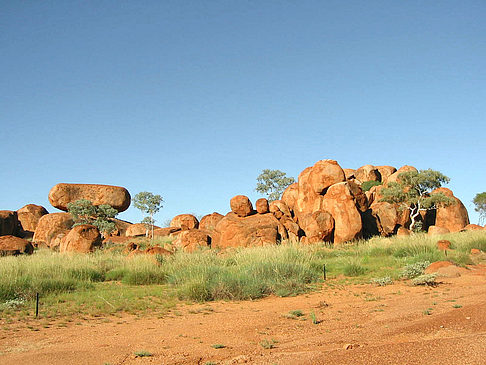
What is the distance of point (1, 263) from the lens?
1541 cm

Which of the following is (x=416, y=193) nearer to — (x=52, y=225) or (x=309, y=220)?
(x=309, y=220)

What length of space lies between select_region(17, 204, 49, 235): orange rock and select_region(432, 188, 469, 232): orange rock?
37.5m

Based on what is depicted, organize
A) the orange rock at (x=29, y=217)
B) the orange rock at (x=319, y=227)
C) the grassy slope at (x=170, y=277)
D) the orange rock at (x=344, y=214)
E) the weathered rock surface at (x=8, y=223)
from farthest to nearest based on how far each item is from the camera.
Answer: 1. the orange rock at (x=29, y=217)
2. the weathered rock surface at (x=8, y=223)
3. the orange rock at (x=344, y=214)
4. the orange rock at (x=319, y=227)
5. the grassy slope at (x=170, y=277)

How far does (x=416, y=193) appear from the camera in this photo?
1257 inches

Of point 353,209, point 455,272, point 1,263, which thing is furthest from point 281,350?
point 353,209

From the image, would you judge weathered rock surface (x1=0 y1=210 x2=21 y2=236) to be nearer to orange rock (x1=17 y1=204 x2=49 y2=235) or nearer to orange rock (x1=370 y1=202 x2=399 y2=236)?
orange rock (x1=17 y1=204 x2=49 y2=235)

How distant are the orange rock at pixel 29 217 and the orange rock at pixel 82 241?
23867 mm

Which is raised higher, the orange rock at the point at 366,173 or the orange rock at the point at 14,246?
the orange rock at the point at 366,173

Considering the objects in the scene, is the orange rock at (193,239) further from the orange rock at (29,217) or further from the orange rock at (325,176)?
the orange rock at (29,217)

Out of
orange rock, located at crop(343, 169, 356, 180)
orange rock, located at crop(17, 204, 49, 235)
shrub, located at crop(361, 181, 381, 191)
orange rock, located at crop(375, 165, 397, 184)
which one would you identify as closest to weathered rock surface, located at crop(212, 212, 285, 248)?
shrub, located at crop(361, 181, 381, 191)

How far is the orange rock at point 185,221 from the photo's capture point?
36.4 meters

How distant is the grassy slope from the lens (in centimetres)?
1135

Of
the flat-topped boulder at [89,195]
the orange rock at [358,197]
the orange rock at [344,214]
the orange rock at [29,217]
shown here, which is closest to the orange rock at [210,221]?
the orange rock at [344,214]

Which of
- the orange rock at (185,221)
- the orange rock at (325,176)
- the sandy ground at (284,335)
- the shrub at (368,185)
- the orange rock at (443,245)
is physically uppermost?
the shrub at (368,185)
